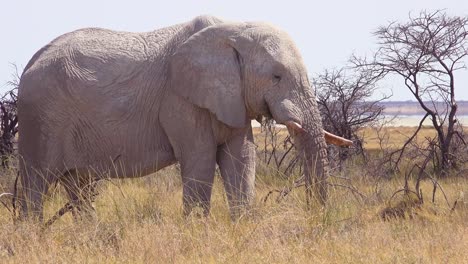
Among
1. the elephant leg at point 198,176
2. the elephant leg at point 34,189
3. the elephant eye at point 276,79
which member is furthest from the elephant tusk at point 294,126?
the elephant leg at point 34,189

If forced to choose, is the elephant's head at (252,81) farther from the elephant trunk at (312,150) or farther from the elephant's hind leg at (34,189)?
the elephant's hind leg at (34,189)

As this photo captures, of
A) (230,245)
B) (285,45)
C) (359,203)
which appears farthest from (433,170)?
(230,245)

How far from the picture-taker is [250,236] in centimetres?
696

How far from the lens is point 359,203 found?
889 cm

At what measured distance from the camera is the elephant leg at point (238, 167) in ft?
26.6

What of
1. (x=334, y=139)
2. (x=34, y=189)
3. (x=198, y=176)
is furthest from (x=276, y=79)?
(x=34, y=189)

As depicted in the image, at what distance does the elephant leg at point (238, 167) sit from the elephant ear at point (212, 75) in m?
0.28

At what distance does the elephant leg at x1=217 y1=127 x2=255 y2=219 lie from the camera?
8.12m

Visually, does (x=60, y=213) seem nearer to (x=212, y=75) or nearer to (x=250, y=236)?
(x=212, y=75)

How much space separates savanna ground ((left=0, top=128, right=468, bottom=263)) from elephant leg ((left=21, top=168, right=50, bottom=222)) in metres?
0.21

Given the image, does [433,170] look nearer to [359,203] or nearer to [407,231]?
[359,203]

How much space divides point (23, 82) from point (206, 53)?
163cm

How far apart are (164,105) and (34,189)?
1344 mm

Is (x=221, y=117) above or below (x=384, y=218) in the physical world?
above
